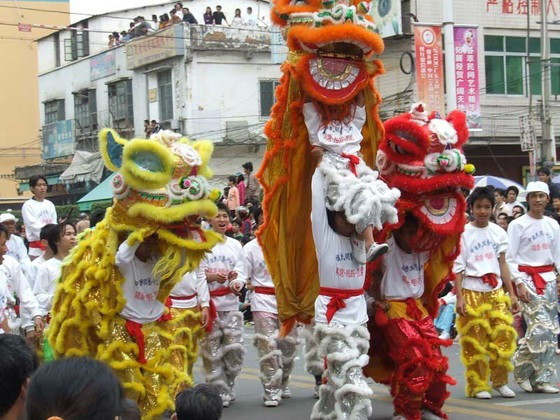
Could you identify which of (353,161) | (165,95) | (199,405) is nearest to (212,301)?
(353,161)

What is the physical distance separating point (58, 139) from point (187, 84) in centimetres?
979

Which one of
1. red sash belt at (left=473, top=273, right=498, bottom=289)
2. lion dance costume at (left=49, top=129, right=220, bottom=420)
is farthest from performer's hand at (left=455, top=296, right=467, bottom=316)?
lion dance costume at (left=49, top=129, right=220, bottom=420)

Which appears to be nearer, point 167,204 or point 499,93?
point 167,204

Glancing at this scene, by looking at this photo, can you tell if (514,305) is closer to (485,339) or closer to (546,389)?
(485,339)

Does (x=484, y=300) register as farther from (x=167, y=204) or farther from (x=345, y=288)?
(x=167, y=204)

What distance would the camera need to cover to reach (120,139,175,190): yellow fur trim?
7910mm

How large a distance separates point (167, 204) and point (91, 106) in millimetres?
33306

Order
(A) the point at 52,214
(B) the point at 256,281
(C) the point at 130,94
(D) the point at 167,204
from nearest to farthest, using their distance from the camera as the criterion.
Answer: (D) the point at 167,204, (B) the point at 256,281, (A) the point at 52,214, (C) the point at 130,94

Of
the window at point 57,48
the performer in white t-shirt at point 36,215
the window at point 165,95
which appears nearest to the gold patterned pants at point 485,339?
the performer in white t-shirt at point 36,215

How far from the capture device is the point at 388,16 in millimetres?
28125

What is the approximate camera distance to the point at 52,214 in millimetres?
15461

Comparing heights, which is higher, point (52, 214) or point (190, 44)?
point (190, 44)

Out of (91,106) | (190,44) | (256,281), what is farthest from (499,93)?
(256,281)

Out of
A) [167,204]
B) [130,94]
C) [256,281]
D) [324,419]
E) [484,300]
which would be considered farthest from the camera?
[130,94]
